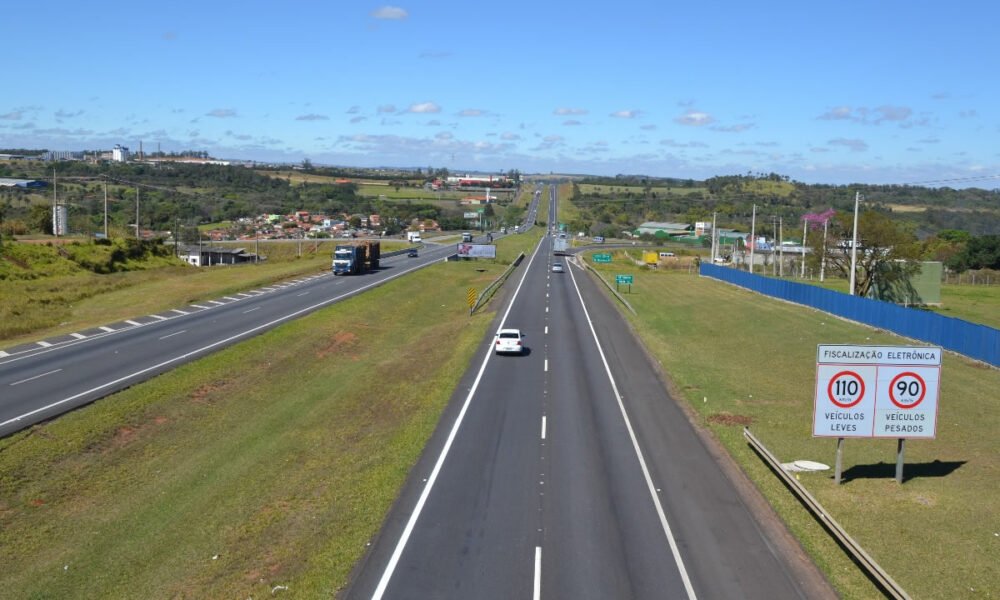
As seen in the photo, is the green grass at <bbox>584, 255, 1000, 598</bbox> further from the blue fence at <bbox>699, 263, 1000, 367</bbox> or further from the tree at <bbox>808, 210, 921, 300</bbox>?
the tree at <bbox>808, 210, 921, 300</bbox>

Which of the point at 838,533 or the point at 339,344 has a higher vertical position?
the point at 838,533

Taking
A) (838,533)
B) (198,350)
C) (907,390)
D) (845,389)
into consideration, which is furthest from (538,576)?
(198,350)

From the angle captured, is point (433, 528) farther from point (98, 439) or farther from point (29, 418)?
point (29, 418)

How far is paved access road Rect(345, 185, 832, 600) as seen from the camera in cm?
1639

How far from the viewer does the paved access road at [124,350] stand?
32.1m

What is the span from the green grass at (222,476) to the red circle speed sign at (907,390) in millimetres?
13311

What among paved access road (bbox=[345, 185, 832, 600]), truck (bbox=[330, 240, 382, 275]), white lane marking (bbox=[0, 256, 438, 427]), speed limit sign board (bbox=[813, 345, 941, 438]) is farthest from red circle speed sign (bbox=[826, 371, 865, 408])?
truck (bbox=[330, 240, 382, 275])

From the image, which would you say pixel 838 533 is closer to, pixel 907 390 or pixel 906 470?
pixel 907 390

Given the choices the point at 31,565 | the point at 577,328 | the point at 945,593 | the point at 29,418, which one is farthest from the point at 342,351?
the point at 945,593

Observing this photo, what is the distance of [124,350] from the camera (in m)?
42.4

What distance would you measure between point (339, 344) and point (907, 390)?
33084 millimetres

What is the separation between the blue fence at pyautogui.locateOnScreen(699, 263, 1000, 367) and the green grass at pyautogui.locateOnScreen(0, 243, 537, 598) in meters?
24.1

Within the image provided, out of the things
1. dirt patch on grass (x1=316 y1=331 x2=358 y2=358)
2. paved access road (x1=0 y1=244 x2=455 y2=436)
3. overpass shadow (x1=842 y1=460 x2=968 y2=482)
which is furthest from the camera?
dirt patch on grass (x1=316 y1=331 x2=358 y2=358)

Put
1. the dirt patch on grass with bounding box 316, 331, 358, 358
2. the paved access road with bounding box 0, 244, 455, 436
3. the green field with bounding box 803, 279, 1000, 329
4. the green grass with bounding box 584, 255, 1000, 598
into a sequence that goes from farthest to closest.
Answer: the green field with bounding box 803, 279, 1000, 329, the dirt patch on grass with bounding box 316, 331, 358, 358, the paved access road with bounding box 0, 244, 455, 436, the green grass with bounding box 584, 255, 1000, 598
